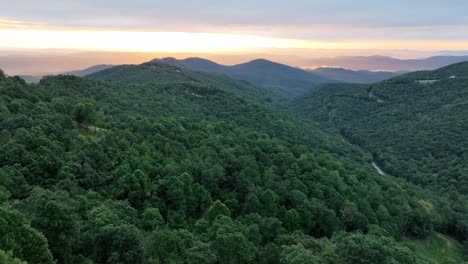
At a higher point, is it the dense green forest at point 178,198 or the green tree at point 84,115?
the green tree at point 84,115

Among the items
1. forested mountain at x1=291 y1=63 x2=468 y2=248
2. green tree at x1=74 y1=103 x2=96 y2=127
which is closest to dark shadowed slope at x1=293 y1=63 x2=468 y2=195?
forested mountain at x1=291 y1=63 x2=468 y2=248

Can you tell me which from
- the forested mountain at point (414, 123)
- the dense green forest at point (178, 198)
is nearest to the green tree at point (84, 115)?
the dense green forest at point (178, 198)

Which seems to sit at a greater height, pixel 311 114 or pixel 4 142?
pixel 4 142

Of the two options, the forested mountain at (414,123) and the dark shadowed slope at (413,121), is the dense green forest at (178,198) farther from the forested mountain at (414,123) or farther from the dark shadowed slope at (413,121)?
the dark shadowed slope at (413,121)

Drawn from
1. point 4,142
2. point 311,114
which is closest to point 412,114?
point 311,114

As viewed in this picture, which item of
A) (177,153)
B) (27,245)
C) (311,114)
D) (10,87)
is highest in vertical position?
(10,87)

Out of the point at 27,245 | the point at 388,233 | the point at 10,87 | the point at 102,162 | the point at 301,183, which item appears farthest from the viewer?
the point at 10,87

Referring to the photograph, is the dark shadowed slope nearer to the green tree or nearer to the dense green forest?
the dense green forest

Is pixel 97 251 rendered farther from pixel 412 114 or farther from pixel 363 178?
pixel 412 114

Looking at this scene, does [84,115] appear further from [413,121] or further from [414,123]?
[413,121]
